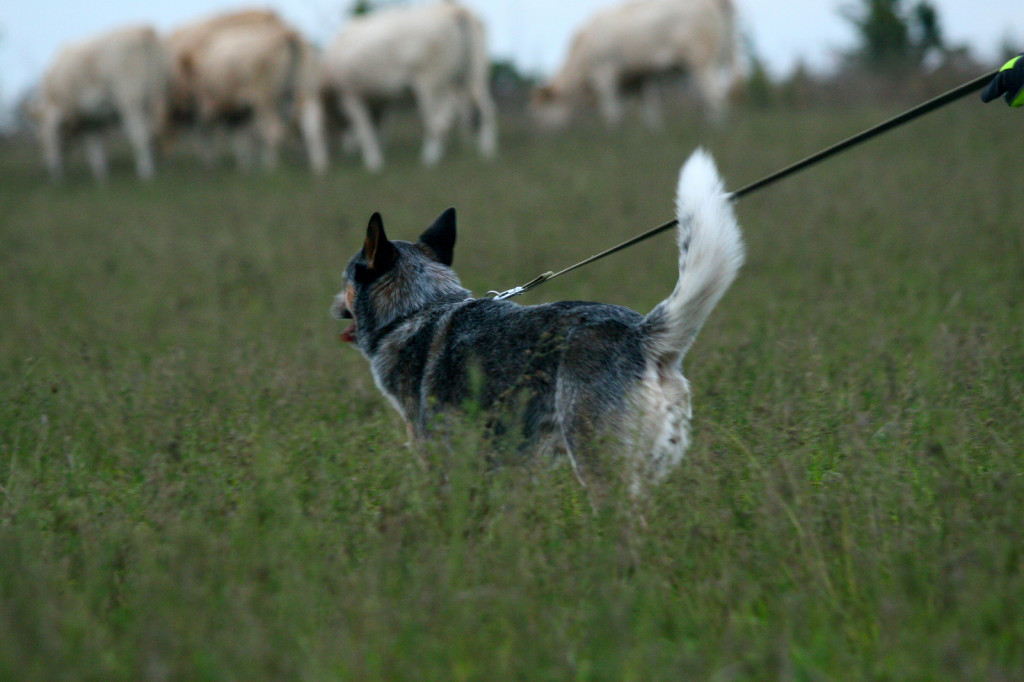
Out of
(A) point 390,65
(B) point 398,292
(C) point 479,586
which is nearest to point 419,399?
(B) point 398,292

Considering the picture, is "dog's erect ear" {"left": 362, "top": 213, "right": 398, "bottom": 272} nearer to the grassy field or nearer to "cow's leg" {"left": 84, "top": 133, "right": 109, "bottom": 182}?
the grassy field

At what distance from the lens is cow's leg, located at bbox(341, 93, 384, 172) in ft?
59.7

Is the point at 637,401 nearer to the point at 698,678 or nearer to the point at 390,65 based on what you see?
the point at 698,678

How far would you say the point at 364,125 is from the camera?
18.6 metres

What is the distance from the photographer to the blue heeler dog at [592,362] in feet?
10.4

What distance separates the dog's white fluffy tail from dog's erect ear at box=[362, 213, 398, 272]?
1.29 m

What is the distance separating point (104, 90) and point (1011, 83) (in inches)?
703

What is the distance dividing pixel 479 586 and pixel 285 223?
988cm

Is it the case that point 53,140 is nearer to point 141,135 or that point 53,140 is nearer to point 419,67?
point 141,135

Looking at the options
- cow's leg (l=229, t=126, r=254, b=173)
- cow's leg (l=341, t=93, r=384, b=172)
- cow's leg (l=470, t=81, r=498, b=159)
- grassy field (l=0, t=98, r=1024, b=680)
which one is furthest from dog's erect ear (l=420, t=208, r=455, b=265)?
cow's leg (l=229, t=126, r=254, b=173)

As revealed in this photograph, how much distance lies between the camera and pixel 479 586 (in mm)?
2699

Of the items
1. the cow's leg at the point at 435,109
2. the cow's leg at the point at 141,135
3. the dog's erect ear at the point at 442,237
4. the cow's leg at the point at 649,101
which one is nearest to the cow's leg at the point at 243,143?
the cow's leg at the point at 141,135

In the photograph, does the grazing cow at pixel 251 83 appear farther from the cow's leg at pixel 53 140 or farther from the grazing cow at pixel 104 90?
the cow's leg at pixel 53 140

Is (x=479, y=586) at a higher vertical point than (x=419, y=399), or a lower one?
lower
